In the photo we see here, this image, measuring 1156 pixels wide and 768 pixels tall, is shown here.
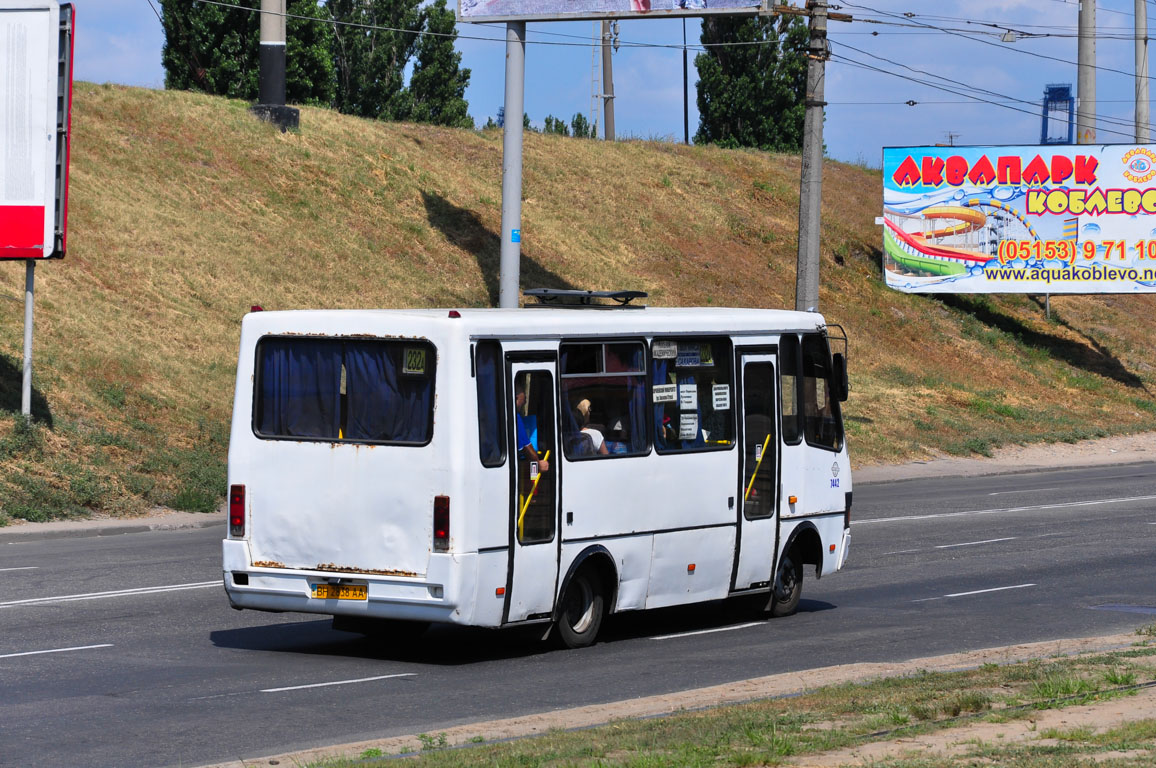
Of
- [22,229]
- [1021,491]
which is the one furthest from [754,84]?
[22,229]

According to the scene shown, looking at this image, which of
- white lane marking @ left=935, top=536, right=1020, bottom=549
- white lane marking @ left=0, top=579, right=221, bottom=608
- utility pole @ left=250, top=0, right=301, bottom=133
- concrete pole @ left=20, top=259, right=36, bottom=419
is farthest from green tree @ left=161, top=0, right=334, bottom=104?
white lane marking @ left=0, top=579, right=221, bottom=608

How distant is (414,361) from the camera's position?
1181cm

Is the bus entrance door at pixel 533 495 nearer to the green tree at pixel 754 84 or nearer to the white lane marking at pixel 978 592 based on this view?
the white lane marking at pixel 978 592

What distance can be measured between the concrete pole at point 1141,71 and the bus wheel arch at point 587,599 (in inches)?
1974

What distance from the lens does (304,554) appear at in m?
11.9

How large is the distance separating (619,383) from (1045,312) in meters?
45.7

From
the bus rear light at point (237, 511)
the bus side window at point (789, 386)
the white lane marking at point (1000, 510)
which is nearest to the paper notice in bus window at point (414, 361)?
the bus rear light at point (237, 511)

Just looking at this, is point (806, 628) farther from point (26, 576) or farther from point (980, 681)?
point (26, 576)

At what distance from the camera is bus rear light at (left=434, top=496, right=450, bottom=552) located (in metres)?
11.4

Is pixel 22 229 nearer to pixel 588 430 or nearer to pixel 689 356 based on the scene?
pixel 689 356

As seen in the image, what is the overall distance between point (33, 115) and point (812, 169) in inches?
566

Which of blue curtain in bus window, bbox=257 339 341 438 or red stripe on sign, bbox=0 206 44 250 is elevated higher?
red stripe on sign, bbox=0 206 44 250

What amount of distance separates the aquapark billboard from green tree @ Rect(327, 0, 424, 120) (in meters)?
31.7

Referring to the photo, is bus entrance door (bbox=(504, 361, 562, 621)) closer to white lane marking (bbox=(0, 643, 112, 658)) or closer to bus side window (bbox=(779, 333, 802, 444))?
bus side window (bbox=(779, 333, 802, 444))
